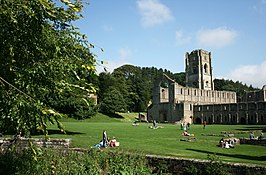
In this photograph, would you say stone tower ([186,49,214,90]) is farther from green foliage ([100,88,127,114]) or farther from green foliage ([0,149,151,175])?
green foliage ([0,149,151,175])

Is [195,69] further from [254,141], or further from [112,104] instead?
[254,141]

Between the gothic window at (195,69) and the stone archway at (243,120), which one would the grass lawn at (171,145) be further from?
the gothic window at (195,69)

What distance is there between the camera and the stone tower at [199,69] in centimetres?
9262

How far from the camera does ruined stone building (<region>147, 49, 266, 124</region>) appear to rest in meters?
64.8

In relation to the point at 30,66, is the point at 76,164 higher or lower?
lower

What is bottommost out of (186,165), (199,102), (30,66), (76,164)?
(186,165)

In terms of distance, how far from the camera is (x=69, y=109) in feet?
89.5

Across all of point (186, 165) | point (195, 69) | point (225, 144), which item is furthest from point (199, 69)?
point (186, 165)

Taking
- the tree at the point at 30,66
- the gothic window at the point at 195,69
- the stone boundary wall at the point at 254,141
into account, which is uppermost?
the gothic window at the point at 195,69

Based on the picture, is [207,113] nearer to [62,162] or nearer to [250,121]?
[250,121]

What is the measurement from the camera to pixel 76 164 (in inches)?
488

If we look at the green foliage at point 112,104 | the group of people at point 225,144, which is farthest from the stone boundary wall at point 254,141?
the green foliage at point 112,104

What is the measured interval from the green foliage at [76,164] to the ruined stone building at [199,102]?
55152 millimetres

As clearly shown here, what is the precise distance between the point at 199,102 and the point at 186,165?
72.3 meters
